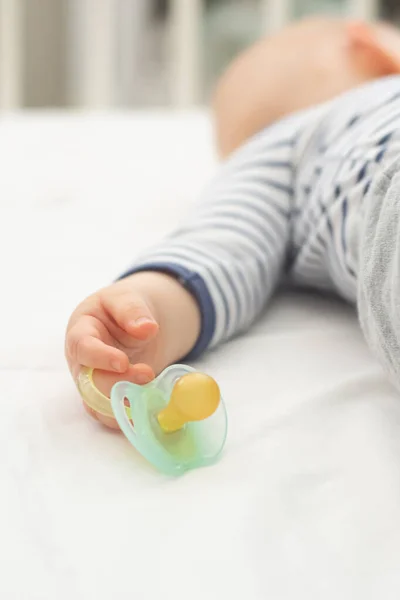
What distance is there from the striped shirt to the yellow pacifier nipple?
142 mm

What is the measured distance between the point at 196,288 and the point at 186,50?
153 centimetres

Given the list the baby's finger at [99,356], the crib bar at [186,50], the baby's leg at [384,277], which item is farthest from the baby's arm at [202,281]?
the crib bar at [186,50]

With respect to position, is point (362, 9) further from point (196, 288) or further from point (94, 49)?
point (196, 288)

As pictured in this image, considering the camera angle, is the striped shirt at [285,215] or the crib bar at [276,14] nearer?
the striped shirt at [285,215]

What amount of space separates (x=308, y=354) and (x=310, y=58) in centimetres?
46

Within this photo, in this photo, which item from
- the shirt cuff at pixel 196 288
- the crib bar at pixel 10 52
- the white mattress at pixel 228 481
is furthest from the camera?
the crib bar at pixel 10 52

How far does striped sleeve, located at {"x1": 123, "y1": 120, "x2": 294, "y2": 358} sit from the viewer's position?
53cm

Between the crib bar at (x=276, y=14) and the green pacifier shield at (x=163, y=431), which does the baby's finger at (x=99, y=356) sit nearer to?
the green pacifier shield at (x=163, y=431)

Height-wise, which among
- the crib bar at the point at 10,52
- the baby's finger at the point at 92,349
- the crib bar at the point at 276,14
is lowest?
the crib bar at the point at 10,52

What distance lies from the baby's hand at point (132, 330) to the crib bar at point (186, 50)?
152 centimetres

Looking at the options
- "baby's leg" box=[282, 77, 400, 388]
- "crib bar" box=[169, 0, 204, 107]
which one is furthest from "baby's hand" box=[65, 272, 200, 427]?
"crib bar" box=[169, 0, 204, 107]

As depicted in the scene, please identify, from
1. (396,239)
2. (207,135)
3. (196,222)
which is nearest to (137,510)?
(396,239)

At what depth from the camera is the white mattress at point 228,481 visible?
30cm

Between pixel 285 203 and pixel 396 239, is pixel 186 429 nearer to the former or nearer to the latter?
pixel 396 239
